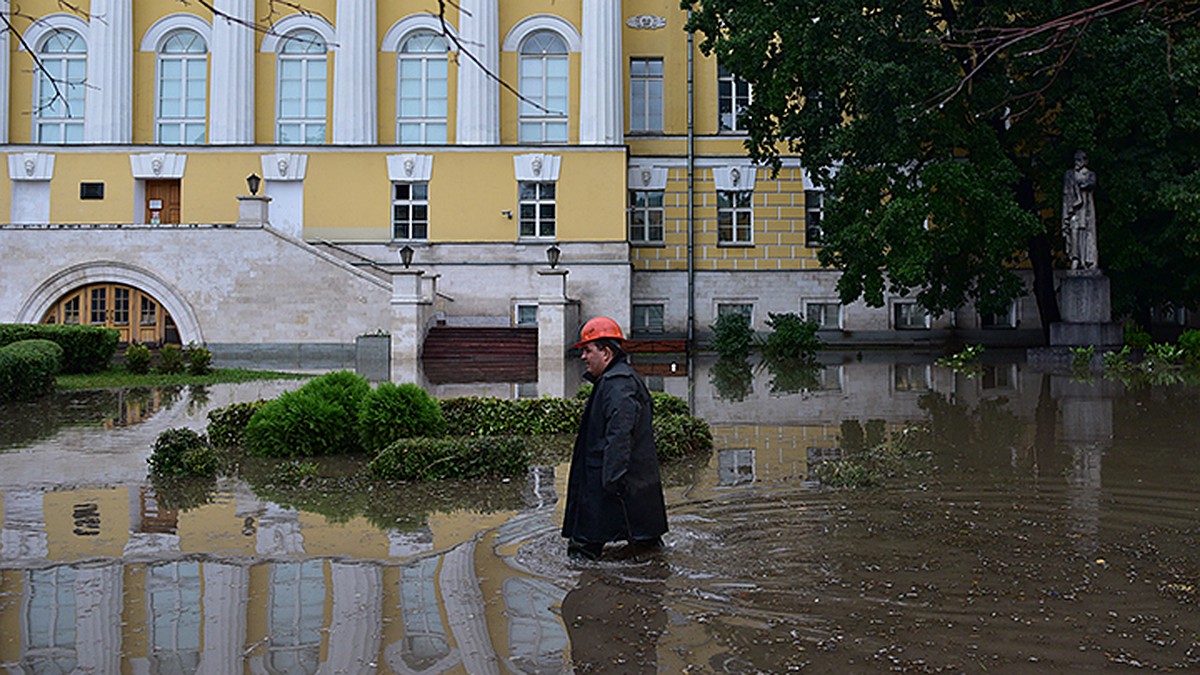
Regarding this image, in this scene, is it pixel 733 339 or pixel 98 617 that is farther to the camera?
pixel 733 339

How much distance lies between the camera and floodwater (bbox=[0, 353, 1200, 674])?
211 inches

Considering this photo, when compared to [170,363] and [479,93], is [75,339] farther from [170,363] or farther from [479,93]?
[479,93]

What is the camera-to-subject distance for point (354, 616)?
5.93 m

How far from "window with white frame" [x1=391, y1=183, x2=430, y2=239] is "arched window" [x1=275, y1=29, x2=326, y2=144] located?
3.47 metres

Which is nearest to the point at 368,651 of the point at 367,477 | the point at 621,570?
the point at 621,570

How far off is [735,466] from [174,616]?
641 centimetres

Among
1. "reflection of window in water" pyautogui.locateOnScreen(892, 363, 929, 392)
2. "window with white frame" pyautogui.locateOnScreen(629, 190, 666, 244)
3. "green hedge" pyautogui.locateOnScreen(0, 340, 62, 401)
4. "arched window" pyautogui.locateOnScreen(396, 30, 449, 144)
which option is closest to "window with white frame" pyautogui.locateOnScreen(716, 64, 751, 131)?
"window with white frame" pyautogui.locateOnScreen(629, 190, 666, 244)

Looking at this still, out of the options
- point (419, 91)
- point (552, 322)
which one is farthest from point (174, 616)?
point (419, 91)

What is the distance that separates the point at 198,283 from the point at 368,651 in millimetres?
29987

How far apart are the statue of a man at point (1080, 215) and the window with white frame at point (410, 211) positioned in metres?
19.4

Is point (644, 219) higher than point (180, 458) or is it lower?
higher

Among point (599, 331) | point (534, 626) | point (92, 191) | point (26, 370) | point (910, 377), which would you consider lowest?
point (534, 626)

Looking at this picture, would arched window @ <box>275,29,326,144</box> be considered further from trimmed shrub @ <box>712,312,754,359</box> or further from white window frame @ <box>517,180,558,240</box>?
trimmed shrub @ <box>712,312,754,359</box>

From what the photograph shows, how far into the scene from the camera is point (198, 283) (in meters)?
33.3
